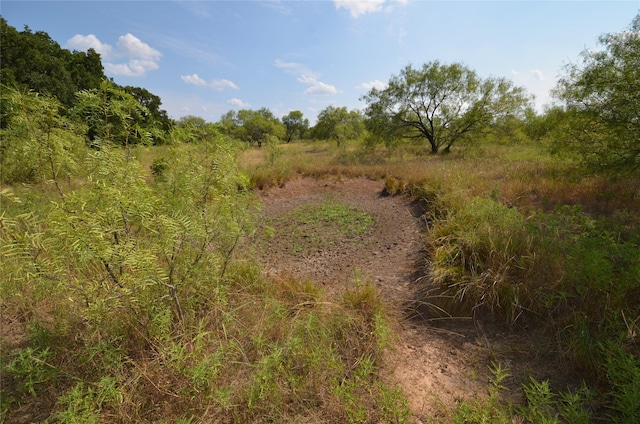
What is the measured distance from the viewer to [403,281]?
12.4ft

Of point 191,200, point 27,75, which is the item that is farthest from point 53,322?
point 27,75

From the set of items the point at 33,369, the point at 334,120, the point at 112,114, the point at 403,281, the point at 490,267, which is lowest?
the point at 403,281

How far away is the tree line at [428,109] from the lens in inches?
87.3

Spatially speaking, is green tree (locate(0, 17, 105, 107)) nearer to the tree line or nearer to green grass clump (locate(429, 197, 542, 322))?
the tree line

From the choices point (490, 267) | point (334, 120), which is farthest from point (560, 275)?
point (334, 120)

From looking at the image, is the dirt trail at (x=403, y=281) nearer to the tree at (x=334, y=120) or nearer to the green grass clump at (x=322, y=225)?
the green grass clump at (x=322, y=225)

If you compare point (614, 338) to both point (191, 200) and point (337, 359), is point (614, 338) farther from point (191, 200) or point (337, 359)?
point (191, 200)

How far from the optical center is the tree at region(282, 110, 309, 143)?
158ft

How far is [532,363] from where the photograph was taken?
233cm

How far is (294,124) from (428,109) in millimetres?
35927

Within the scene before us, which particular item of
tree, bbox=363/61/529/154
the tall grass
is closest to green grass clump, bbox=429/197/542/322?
the tall grass

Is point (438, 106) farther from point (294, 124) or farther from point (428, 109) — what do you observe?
point (294, 124)

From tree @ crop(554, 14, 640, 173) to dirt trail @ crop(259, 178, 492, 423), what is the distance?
3408 millimetres

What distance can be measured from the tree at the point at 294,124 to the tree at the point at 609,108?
45.2 m
